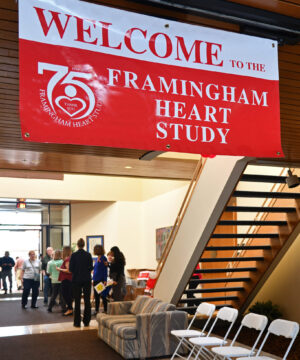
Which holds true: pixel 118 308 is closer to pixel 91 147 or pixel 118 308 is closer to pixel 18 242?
pixel 91 147

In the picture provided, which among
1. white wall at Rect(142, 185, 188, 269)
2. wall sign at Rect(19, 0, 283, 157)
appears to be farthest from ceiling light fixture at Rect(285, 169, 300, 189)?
white wall at Rect(142, 185, 188, 269)

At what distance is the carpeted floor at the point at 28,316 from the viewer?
9734mm

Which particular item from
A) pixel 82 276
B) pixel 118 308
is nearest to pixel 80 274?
pixel 82 276

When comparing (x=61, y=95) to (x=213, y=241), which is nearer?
(x=61, y=95)

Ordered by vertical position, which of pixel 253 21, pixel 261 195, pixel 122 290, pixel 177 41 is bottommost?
pixel 122 290

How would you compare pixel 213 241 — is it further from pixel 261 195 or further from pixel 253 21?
pixel 253 21

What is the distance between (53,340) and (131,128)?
631cm

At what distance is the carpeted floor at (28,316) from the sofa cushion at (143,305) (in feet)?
8.93

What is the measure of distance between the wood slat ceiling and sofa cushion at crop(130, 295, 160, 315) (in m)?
2.24

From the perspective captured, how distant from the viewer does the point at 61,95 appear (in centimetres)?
225

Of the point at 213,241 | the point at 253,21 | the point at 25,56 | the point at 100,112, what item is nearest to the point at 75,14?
the point at 25,56

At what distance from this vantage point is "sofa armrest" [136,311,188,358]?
643 cm

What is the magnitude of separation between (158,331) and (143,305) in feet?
3.05

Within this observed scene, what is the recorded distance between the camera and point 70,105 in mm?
2262
